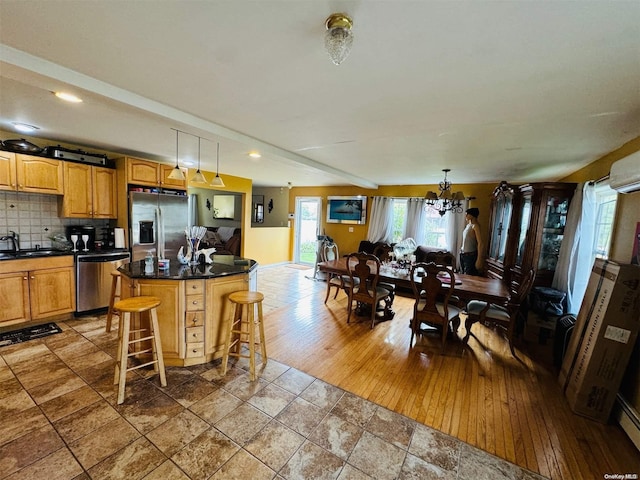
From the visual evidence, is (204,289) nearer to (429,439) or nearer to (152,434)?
(152,434)

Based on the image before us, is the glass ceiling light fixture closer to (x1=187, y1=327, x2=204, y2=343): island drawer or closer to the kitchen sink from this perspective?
(x1=187, y1=327, x2=204, y2=343): island drawer

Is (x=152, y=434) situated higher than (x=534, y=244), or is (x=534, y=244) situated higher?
(x=534, y=244)

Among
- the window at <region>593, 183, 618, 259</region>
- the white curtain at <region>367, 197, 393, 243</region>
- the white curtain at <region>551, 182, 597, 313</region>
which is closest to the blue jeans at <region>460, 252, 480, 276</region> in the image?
the white curtain at <region>551, 182, 597, 313</region>

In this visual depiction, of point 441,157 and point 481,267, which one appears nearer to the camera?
point 441,157

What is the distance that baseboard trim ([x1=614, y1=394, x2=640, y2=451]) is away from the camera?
73.3 inches

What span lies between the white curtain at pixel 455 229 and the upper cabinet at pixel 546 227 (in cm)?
211

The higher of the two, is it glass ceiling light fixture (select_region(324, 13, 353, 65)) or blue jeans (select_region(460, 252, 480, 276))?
glass ceiling light fixture (select_region(324, 13, 353, 65))

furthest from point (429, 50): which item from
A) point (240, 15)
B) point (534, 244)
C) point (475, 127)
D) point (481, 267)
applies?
point (481, 267)

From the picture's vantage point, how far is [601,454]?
1.79 m

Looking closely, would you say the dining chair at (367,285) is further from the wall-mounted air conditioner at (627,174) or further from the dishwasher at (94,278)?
the dishwasher at (94,278)

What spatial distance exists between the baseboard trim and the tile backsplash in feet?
20.7

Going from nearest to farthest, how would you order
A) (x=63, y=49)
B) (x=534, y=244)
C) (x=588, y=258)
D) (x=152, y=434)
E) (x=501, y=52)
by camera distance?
(x=501, y=52), (x=63, y=49), (x=152, y=434), (x=588, y=258), (x=534, y=244)

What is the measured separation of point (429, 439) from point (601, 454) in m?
1.13

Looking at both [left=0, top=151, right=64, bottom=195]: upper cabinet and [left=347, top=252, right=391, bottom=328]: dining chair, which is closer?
[left=0, top=151, right=64, bottom=195]: upper cabinet
